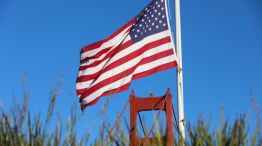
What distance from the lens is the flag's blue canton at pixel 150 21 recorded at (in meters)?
11.7

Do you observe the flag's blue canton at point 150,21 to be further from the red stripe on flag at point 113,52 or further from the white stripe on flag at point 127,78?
the white stripe on flag at point 127,78

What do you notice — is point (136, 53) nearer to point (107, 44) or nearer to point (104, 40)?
point (107, 44)

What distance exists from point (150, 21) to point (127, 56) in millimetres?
1100

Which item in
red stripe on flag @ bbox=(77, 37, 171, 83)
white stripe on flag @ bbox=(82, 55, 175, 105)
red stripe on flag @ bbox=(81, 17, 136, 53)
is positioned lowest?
white stripe on flag @ bbox=(82, 55, 175, 105)

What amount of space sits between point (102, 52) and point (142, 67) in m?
1.45

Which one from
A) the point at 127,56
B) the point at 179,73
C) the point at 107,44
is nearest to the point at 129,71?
the point at 127,56

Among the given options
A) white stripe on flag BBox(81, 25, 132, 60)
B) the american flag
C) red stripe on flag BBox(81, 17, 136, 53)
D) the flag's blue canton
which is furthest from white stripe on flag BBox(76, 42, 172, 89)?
red stripe on flag BBox(81, 17, 136, 53)

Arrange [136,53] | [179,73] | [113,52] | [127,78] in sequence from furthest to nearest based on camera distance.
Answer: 1. [113,52]
2. [136,53]
3. [127,78]
4. [179,73]

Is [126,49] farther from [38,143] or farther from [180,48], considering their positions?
[38,143]

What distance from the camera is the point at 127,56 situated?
11.5m

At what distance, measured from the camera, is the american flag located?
11.1 meters

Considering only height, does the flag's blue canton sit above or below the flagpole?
above

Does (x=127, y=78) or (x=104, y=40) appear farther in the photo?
(x=104, y=40)

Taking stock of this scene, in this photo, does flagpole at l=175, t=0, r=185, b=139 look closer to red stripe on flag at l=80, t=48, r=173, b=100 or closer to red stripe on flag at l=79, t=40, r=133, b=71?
red stripe on flag at l=80, t=48, r=173, b=100
